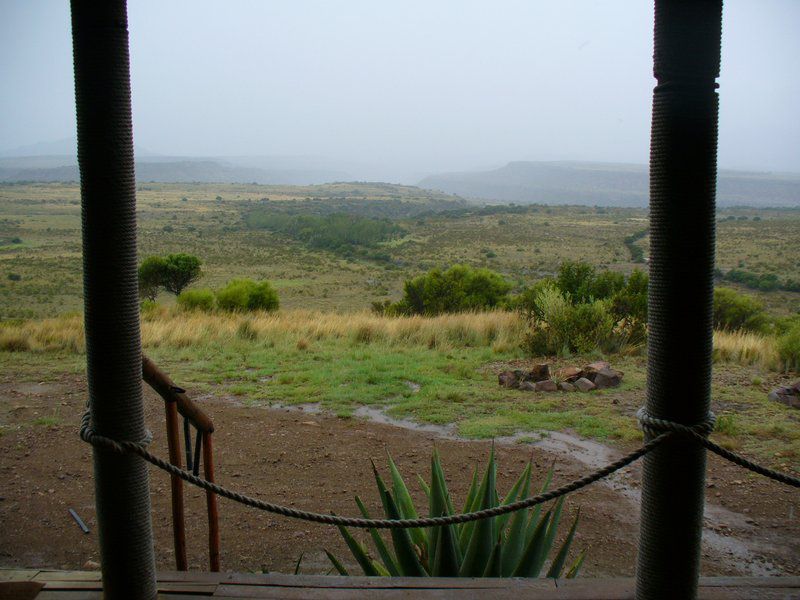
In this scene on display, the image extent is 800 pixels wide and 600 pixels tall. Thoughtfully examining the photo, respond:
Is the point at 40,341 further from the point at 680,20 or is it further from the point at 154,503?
the point at 680,20

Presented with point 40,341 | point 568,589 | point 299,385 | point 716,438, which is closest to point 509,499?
point 568,589

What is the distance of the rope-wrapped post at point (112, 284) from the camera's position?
2.10 m

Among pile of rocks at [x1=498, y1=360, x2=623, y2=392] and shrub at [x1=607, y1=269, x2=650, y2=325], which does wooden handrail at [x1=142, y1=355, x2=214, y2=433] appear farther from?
shrub at [x1=607, y1=269, x2=650, y2=325]

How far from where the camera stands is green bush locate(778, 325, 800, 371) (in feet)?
31.9

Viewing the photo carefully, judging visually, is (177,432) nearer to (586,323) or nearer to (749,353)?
(586,323)

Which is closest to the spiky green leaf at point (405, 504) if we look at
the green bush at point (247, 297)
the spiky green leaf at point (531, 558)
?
the spiky green leaf at point (531, 558)

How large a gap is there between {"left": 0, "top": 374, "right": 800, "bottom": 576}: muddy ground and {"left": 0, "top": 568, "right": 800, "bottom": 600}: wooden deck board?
5.94ft

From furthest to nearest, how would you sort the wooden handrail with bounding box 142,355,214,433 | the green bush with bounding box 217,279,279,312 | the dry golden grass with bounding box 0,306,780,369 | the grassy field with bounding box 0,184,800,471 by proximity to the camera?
1. the green bush with bounding box 217,279,279,312
2. the dry golden grass with bounding box 0,306,780,369
3. the grassy field with bounding box 0,184,800,471
4. the wooden handrail with bounding box 142,355,214,433

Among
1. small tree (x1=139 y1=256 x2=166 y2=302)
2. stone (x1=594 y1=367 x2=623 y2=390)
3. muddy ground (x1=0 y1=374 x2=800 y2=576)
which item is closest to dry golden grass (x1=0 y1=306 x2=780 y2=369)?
stone (x1=594 y1=367 x2=623 y2=390)

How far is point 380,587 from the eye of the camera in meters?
2.53

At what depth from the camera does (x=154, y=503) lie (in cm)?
558

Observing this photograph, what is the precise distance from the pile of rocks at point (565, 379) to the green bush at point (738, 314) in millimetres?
8186

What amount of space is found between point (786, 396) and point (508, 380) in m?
3.03

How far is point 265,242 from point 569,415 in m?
45.8
